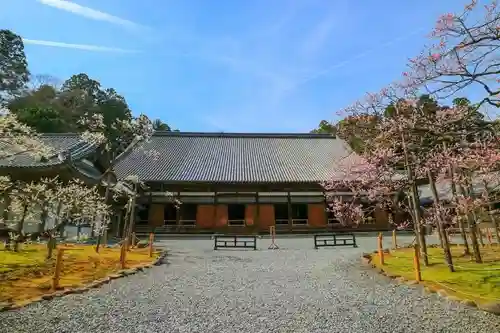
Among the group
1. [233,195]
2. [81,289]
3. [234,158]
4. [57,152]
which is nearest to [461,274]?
[81,289]

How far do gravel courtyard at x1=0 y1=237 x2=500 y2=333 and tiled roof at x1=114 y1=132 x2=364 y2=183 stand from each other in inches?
591

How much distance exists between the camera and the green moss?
25.7 ft

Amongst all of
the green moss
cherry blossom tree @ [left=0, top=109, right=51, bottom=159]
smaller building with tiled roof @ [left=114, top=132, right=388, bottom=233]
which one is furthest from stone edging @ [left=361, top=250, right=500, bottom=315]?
smaller building with tiled roof @ [left=114, top=132, right=388, bottom=233]

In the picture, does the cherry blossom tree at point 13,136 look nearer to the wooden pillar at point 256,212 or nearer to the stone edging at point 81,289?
the stone edging at point 81,289

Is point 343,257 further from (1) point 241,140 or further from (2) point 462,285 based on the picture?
(1) point 241,140

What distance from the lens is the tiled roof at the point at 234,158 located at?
2634 cm

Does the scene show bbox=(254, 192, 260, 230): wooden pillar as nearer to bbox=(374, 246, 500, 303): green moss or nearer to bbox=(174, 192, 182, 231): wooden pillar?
bbox=(174, 192, 182, 231): wooden pillar

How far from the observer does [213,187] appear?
26.0 metres

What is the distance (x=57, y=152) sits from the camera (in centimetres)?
1886

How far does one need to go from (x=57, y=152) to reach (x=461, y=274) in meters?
19.3

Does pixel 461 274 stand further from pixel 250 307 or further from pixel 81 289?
pixel 81 289

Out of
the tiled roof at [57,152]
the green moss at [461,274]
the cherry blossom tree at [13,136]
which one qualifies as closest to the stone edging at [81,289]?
the cherry blossom tree at [13,136]

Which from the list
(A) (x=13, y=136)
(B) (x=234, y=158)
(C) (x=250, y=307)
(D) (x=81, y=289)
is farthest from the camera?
(B) (x=234, y=158)

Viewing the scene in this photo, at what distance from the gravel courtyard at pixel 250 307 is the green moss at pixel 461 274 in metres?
0.72
